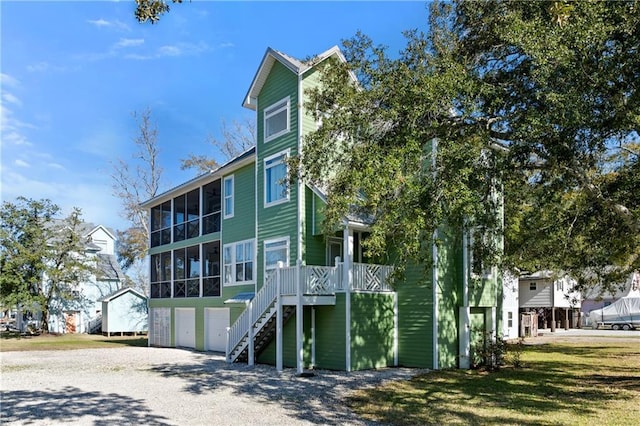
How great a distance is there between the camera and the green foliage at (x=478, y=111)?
9156mm

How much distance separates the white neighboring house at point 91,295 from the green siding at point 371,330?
30.6 metres

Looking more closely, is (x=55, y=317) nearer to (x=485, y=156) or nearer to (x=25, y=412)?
(x=25, y=412)

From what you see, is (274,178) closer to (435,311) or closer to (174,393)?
(435,311)

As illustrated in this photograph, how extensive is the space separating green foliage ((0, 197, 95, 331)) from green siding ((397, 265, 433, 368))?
3055cm

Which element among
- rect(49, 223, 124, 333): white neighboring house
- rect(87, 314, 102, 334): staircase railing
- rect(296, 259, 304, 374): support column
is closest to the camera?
rect(296, 259, 304, 374): support column

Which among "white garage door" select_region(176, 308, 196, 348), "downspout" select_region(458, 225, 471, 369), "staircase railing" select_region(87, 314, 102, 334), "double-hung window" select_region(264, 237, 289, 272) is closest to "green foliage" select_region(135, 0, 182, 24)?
"double-hung window" select_region(264, 237, 289, 272)

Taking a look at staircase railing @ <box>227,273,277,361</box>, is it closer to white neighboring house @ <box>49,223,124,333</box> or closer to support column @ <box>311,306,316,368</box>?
support column @ <box>311,306,316,368</box>

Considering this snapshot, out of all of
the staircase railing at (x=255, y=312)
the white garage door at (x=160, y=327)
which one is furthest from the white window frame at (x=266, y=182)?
the white garage door at (x=160, y=327)

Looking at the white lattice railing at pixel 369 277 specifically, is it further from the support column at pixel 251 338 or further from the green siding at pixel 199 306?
the green siding at pixel 199 306

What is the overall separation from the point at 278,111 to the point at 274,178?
2603 millimetres

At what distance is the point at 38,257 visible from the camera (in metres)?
38.3

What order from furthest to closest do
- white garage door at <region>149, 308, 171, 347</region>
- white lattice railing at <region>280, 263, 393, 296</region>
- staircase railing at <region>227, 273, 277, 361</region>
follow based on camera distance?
white garage door at <region>149, 308, 171, 347</region> < staircase railing at <region>227, 273, 277, 361</region> < white lattice railing at <region>280, 263, 393, 296</region>

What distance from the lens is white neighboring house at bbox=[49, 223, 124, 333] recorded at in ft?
137

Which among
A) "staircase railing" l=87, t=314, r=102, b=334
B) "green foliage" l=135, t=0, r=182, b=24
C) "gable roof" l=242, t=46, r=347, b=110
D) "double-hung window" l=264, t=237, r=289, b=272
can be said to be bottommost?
"staircase railing" l=87, t=314, r=102, b=334
